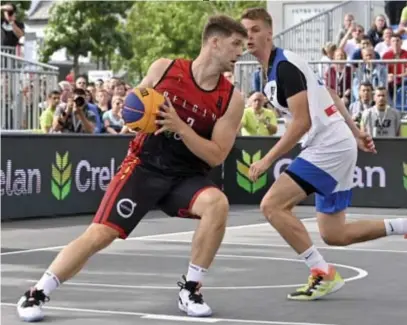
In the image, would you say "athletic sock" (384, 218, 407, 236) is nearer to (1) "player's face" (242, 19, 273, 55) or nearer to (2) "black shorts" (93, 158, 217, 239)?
(1) "player's face" (242, 19, 273, 55)

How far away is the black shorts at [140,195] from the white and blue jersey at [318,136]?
116cm

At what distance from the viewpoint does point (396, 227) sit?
32.2 feet

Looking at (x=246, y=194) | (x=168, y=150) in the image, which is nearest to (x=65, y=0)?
(x=246, y=194)

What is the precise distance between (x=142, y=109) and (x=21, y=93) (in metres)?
14.9

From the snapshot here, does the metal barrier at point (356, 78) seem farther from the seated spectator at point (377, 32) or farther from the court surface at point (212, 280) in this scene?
the court surface at point (212, 280)

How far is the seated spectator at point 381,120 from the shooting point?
20.7 metres

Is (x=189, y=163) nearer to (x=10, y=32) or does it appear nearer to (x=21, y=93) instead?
(x=21, y=93)

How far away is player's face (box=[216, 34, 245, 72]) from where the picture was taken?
337 inches

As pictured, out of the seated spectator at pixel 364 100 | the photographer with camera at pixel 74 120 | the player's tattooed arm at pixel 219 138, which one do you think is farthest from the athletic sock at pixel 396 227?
the seated spectator at pixel 364 100

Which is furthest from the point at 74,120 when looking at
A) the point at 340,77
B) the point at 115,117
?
the point at 340,77

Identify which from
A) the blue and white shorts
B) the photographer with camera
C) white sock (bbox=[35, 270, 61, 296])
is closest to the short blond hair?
the blue and white shorts

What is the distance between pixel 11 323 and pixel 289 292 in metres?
2.57

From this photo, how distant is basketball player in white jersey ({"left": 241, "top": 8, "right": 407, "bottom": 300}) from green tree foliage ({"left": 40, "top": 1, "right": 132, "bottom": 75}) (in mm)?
50244

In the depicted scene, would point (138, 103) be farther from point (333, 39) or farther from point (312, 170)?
point (333, 39)
